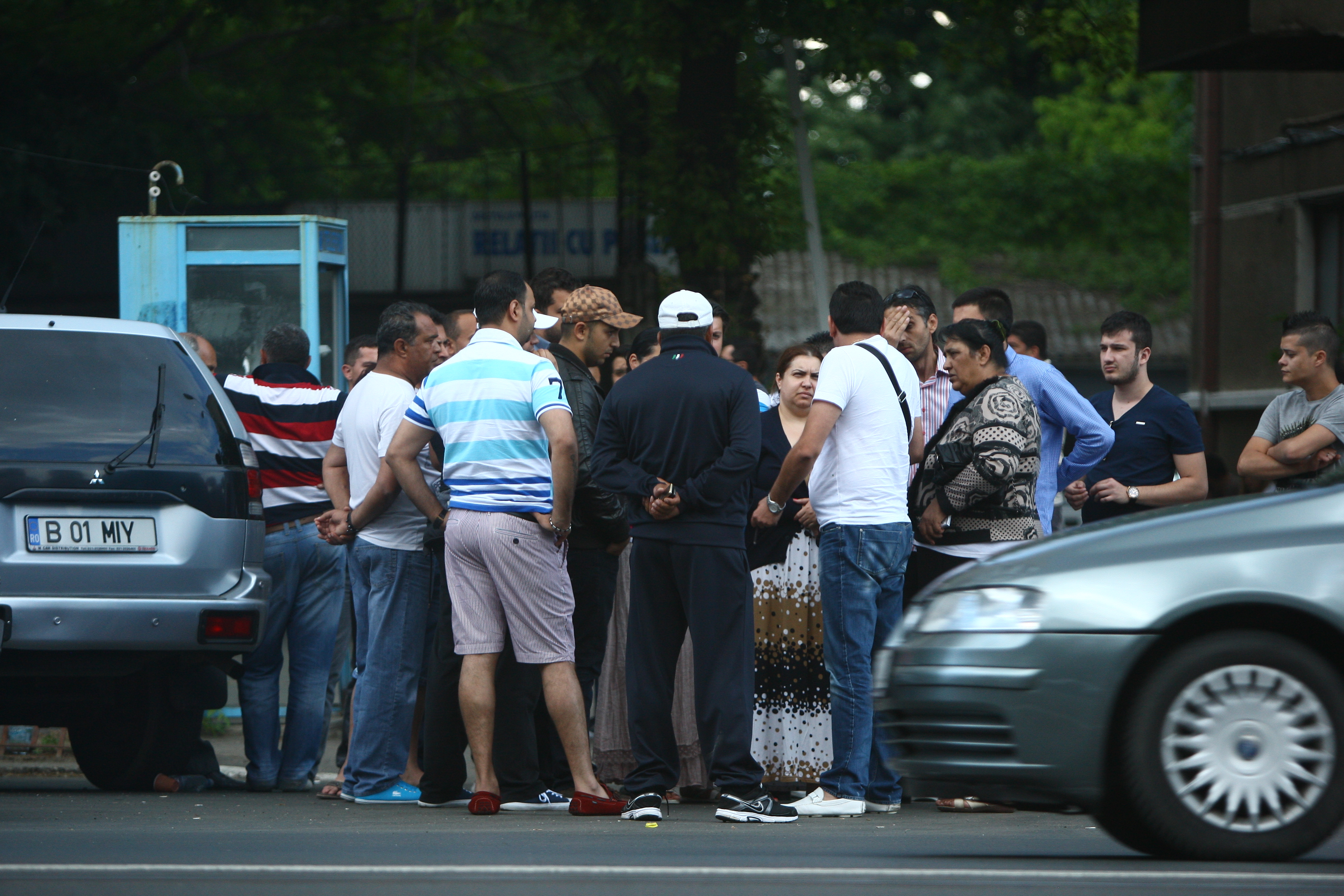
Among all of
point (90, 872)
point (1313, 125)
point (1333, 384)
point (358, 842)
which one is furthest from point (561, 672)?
point (1313, 125)

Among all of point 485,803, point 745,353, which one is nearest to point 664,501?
point 485,803

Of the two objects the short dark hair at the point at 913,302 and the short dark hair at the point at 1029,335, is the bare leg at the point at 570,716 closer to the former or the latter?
the short dark hair at the point at 913,302

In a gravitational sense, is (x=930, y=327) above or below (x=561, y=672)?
above

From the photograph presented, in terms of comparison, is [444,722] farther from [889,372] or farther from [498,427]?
[889,372]

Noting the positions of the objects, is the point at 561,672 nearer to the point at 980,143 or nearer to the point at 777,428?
the point at 777,428

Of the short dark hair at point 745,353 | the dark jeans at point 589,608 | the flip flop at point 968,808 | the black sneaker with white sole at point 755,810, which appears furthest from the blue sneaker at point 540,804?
the short dark hair at point 745,353

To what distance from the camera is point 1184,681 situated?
16.2 ft

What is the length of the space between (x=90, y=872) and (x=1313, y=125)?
1639cm

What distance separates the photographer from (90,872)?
4.95 metres

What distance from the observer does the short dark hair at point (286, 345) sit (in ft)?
27.5

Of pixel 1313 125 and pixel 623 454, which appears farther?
pixel 1313 125

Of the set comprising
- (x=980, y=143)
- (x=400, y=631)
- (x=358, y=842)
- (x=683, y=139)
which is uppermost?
(x=980, y=143)

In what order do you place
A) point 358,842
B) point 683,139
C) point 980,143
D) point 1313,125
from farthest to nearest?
point 980,143 → point 1313,125 → point 683,139 → point 358,842

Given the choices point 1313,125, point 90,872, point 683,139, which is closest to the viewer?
point 90,872
